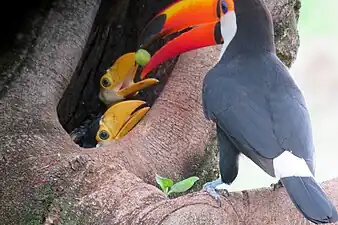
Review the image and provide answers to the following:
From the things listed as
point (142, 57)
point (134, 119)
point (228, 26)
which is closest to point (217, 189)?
point (228, 26)

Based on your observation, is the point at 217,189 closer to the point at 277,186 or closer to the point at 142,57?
the point at 277,186

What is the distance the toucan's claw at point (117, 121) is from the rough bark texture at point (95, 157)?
15 cm

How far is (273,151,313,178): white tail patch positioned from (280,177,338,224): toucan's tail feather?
10 mm

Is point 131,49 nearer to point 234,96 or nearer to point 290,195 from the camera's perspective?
point 234,96

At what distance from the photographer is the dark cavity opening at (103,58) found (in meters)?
2.26

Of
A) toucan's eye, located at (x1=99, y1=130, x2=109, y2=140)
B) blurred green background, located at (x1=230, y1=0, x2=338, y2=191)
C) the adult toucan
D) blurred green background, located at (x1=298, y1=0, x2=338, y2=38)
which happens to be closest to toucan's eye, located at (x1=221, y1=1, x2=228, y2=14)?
the adult toucan

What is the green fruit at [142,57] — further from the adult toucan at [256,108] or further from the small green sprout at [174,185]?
the small green sprout at [174,185]

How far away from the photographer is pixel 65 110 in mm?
2291

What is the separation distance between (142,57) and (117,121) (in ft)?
0.61

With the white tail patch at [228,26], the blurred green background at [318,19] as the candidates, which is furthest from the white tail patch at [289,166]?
the blurred green background at [318,19]

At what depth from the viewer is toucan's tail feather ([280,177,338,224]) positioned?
4.38 feet

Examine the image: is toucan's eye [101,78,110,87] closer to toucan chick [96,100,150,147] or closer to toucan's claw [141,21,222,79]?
toucan chick [96,100,150,147]

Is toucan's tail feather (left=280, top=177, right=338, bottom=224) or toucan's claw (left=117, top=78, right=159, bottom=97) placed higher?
toucan's tail feather (left=280, top=177, right=338, bottom=224)

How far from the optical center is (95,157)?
161 centimetres
